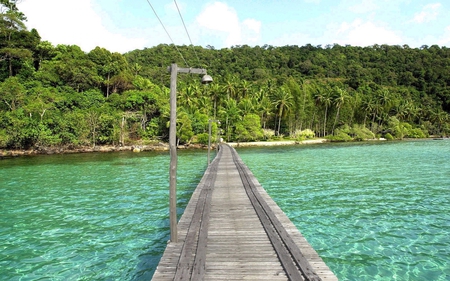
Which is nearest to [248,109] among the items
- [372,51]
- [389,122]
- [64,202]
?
[389,122]

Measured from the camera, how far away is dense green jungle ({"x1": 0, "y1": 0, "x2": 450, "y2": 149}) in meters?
46.9

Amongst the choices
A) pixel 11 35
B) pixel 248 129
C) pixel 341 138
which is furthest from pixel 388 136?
pixel 11 35

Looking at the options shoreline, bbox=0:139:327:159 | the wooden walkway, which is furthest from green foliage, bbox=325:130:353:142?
the wooden walkway

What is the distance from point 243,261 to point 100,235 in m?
6.48

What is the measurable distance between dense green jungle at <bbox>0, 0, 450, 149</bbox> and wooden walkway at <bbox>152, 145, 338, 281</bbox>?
30.1m

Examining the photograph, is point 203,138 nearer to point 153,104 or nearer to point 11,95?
point 153,104

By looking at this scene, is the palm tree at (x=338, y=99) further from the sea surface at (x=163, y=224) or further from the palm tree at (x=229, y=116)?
the sea surface at (x=163, y=224)

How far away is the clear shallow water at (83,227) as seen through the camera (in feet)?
24.3

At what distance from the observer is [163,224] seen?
10.7m

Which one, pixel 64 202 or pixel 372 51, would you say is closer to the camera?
pixel 64 202

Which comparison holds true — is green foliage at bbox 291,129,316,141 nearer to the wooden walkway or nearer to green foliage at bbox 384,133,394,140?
green foliage at bbox 384,133,394,140

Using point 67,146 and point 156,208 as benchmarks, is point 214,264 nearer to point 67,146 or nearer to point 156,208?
point 156,208

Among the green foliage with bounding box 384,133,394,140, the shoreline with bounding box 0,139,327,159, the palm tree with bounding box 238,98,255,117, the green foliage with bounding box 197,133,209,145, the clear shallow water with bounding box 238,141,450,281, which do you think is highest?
the palm tree with bounding box 238,98,255,117

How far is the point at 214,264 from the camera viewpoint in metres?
5.51
